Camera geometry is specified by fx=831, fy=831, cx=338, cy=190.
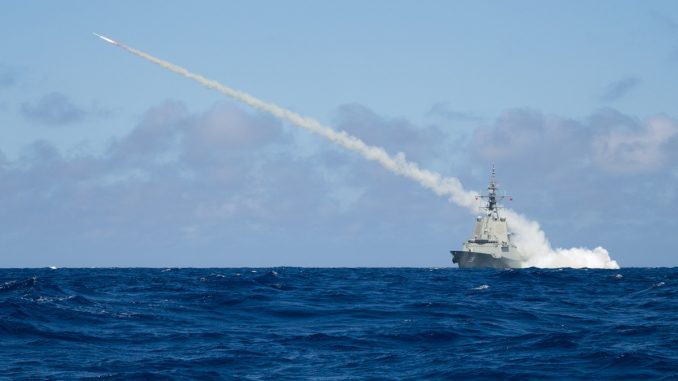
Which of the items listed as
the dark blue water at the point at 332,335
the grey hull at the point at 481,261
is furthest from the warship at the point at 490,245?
the dark blue water at the point at 332,335

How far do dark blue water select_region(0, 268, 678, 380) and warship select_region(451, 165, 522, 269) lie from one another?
4325 inches

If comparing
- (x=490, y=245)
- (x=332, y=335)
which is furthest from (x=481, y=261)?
(x=332, y=335)

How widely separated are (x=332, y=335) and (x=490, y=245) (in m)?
133

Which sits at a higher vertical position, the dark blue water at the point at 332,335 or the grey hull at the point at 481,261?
the grey hull at the point at 481,261

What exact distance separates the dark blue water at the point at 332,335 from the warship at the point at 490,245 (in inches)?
4325

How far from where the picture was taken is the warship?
524 feet

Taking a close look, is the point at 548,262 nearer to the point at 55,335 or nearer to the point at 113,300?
the point at 113,300

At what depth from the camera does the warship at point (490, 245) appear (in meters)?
160

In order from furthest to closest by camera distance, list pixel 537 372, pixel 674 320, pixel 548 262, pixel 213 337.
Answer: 1. pixel 548 262
2. pixel 674 320
3. pixel 213 337
4. pixel 537 372

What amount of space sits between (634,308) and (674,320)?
6639 mm

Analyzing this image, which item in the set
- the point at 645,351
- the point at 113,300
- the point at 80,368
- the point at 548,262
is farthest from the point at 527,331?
the point at 548,262

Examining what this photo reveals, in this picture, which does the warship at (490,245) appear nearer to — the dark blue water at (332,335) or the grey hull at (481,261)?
the grey hull at (481,261)

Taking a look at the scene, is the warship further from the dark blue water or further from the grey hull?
the dark blue water

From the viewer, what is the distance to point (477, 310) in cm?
3966
